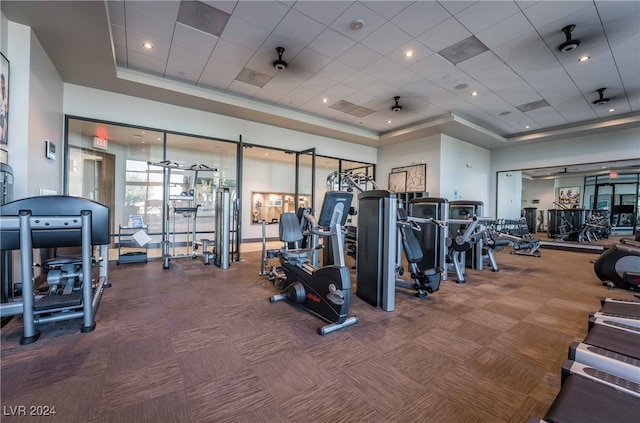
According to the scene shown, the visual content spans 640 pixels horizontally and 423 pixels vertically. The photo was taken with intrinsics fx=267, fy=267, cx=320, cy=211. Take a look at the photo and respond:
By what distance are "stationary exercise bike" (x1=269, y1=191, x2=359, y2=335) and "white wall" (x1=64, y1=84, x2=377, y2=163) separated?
4.05m

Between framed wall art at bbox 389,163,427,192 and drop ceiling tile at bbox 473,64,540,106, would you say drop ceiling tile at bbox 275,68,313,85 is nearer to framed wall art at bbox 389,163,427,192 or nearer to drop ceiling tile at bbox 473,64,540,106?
drop ceiling tile at bbox 473,64,540,106

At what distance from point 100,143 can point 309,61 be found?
4751 mm

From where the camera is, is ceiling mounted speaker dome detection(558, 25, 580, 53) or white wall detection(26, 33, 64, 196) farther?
ceiling mounted speaker dome detection(558, 25, 580, 53)

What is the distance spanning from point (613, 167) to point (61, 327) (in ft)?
50.2

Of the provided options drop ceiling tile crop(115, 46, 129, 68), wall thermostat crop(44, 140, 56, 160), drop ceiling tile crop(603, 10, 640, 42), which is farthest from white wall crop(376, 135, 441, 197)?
wall thermostat crop(44, 140, 56, 160)

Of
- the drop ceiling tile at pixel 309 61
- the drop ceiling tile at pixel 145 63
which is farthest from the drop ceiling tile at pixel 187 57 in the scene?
the drop ceiling tile at pixel 309 61

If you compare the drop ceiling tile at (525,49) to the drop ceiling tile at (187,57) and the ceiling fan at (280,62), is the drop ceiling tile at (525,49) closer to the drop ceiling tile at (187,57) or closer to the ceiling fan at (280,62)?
the ceiling fan at (280,62)

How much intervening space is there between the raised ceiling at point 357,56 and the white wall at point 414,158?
1118 millimetres

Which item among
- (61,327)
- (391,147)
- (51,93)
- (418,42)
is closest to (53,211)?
(61,327)

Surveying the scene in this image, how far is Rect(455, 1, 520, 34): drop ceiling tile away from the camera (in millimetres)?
3283

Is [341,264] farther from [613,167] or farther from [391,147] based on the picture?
[613,167]

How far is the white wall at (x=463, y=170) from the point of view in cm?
802

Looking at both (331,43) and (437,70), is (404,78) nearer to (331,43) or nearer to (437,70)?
(437,70)

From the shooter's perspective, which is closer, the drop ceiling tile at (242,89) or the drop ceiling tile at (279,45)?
the drop ceiling tile at (279,45)
